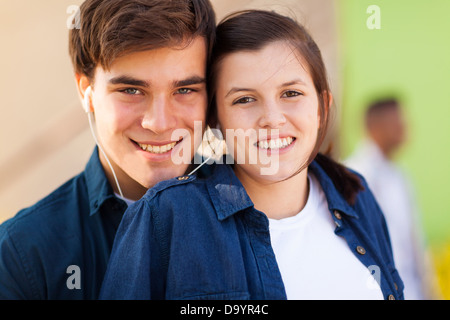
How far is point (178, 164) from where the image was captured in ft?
6.24

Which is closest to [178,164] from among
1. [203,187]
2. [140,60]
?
[203,187]

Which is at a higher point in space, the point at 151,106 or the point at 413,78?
the point at 413,78

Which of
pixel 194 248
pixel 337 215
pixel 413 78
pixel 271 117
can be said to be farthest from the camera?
pixel 413 78

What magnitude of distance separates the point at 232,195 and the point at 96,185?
675 mm

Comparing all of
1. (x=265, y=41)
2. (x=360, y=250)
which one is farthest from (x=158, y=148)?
(x=360, y=250)

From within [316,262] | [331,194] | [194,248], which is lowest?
[316,262]

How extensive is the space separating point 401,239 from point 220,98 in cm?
213

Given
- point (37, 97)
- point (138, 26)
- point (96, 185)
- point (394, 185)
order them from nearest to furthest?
point (138, 26) < point (96, 185) < point (394, 185) < point (37, 97)

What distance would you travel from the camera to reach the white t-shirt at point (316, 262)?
157cm

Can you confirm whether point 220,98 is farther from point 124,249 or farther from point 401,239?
point 401,239

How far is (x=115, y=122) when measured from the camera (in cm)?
183

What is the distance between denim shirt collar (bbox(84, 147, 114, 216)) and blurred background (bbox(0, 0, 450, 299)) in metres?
1.43

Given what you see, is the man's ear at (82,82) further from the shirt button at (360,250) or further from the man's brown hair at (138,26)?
the shirt button at (360,250)

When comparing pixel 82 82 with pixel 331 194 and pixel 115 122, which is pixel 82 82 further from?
pixel 331 194
